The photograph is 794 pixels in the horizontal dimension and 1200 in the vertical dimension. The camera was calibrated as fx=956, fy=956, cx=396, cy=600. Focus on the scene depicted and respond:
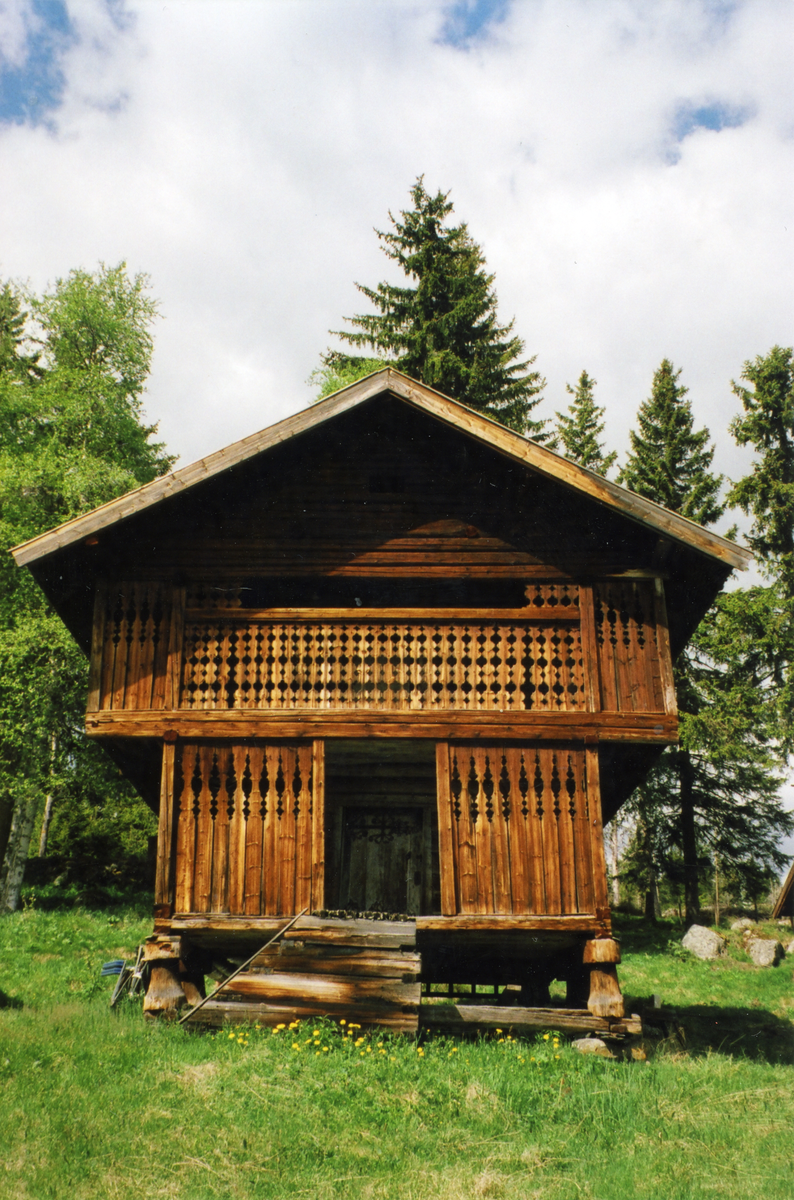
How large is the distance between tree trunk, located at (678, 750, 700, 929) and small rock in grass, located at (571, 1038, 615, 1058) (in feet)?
60.7

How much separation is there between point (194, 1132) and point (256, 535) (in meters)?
7.09

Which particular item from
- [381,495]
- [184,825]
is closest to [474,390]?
[381,495]

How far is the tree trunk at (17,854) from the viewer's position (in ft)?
71.2

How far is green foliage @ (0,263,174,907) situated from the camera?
72.8ft

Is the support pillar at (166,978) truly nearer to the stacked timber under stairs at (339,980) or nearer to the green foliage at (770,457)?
the stacked timber under stairs at (339,980)

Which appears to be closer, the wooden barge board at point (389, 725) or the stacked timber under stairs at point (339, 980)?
the stacked timber under stairs at point (339, 980)

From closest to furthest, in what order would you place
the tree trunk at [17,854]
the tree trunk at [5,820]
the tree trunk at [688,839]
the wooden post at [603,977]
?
the wooden post at [603,977]
the tree trunk at [17,854]
the tree trunk at [5,820]
the tree trunk at [688,839]

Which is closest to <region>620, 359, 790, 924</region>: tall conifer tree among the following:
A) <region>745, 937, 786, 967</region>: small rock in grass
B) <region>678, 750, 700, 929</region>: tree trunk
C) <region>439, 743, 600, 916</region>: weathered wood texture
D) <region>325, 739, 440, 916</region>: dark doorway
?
<region>678, 750, 700, 929</region>: tree trunk

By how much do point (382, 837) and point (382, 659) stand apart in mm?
4335

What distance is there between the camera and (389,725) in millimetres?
11617

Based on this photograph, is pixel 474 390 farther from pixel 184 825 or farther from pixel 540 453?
pixel 184 825

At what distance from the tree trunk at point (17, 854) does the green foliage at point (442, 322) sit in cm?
1696

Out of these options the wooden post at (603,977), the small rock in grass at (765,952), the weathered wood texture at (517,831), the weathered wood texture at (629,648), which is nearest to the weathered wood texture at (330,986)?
the weathered wood texture at (517,831)

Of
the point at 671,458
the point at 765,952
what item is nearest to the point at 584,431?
the point at 671,458
